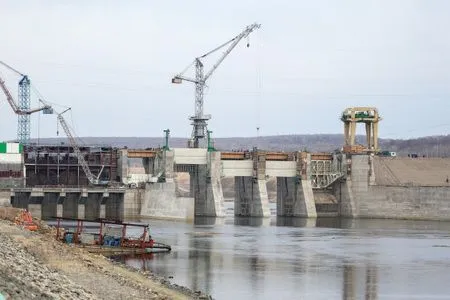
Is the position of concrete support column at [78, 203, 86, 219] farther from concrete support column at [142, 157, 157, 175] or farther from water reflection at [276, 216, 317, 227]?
water reflection at [276, 216, 317, 227]

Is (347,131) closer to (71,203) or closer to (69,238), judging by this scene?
(71,203)

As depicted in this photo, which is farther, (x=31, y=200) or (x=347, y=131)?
(x=347, y=131)

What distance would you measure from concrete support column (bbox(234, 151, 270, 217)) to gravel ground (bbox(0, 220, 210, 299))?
75863 millimetres

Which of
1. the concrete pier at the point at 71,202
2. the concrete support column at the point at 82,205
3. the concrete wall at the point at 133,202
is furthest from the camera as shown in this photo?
the concrete wall at the point at 133,202

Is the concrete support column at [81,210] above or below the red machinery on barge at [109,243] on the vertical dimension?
above

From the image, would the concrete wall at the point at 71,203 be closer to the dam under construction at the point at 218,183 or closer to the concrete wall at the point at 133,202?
the dam under construction at the point at 218,183

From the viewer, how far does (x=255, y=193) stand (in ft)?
466

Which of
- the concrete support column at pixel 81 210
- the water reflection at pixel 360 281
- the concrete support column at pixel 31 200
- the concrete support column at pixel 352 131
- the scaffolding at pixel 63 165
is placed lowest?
the water reflection at pixel 360 281

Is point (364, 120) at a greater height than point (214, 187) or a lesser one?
greater

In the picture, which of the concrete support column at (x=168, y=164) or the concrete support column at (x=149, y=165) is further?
the concrete support column at (x=149, y=165)

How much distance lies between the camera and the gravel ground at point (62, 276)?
31794mm

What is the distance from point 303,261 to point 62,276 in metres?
35.3

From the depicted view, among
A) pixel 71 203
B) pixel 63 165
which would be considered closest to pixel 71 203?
pixel 71 203

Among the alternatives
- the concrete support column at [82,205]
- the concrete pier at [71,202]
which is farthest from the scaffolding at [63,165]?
the concrete support column at [82,205]
